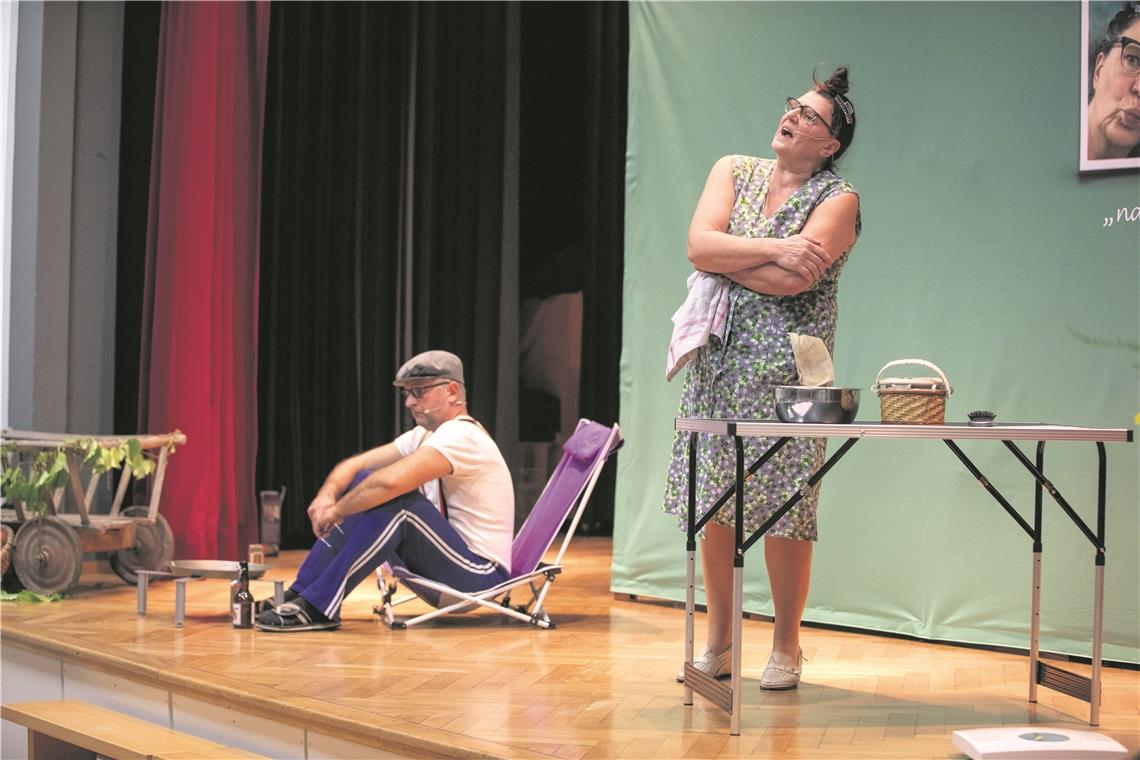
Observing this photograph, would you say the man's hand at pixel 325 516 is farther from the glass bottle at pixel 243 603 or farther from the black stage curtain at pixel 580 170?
the black stage curtain at pixel 580 170

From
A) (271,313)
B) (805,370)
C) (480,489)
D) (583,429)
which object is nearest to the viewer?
(805,370)

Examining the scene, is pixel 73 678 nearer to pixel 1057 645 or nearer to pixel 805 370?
pixel 805 370

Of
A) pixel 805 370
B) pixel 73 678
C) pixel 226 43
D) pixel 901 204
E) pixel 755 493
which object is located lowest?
pixel 73 678

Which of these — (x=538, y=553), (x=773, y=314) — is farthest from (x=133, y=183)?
(x=773, y=314)

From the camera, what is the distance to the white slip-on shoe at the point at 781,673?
3449 mm

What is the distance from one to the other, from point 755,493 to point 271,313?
13.6ft

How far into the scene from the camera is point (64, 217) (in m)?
6.20

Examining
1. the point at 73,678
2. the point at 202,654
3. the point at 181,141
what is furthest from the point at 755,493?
the point at 181,141

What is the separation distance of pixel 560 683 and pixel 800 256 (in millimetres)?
1313

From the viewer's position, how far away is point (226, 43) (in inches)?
246

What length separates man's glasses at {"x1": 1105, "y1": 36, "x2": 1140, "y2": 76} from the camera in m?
3.99

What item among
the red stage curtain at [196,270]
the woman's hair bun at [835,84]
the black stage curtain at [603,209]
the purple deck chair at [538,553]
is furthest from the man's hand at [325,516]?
the black stage curtain at [603,209]

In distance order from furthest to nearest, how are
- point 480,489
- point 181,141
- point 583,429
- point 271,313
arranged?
1. point 271,313
2. point 181,141
3. point 583,429
4. point 480,489

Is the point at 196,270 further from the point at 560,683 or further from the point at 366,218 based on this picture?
the point at 560,683
